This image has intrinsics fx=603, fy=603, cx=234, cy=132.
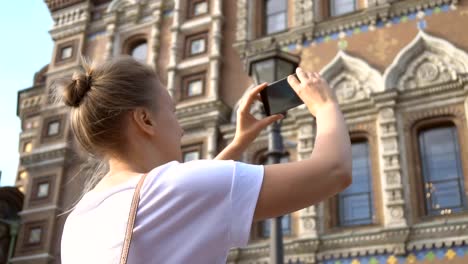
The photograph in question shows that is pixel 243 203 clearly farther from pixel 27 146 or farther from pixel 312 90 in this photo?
pixel 27 146

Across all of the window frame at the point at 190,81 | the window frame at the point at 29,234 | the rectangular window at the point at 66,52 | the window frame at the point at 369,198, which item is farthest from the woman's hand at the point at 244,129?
the rectangular window at the point at 66,52

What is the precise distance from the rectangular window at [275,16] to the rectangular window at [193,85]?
2019mm

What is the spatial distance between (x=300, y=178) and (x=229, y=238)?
9.0 inches

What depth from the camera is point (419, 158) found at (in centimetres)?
1163

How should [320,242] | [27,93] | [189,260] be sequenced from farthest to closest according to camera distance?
[27,93]
[320,242]
[189,260]

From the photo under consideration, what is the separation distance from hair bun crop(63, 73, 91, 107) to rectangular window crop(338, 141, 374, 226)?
10.3 m

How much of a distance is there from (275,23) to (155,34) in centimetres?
341

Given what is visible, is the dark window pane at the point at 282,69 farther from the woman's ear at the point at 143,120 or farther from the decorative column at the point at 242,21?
the decorative column at the point at 242,21

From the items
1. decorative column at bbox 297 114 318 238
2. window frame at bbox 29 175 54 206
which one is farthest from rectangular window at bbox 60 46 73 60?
decorative column at bbox 297 114 318 238

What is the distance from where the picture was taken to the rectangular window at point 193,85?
14969 millimetres

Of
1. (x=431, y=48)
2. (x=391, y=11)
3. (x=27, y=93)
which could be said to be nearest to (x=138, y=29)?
(x=27, y=93)

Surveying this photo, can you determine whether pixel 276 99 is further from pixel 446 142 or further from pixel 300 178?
pixel 446 142

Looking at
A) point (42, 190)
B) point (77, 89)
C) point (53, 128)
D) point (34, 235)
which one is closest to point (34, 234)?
point (34, 235)

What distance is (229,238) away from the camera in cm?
148
